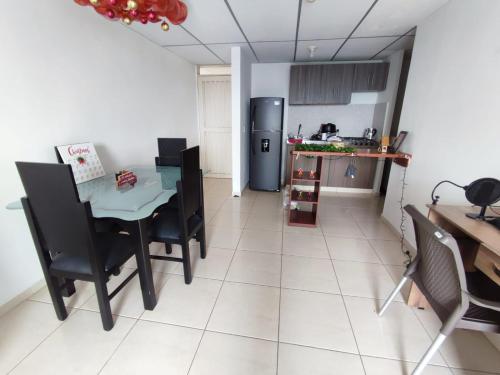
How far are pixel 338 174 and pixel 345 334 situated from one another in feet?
9.93

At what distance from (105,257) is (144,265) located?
0.77ft

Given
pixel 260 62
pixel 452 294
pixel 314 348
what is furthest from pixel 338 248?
pixel 260 62

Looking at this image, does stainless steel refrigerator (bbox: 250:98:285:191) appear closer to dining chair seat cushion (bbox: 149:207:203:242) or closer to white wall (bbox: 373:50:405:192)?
white wall (bbox: 373:50:405:192)

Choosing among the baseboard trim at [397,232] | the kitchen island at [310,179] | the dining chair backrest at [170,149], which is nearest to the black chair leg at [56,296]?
the dining chair backrest at [170,149]

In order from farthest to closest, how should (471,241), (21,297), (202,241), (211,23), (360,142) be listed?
1. (360,142)
2. (211,23)
3. (202,241)
4. (21,297)
5. (471,241)

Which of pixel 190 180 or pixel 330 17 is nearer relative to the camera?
pixel 190 180

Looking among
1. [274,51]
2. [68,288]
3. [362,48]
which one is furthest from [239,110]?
[68,288]

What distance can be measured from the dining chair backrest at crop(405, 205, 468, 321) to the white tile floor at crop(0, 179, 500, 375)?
18.5 inches

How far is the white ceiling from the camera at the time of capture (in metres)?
2.02

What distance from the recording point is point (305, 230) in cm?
274

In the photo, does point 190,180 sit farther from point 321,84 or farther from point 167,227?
point 321,84

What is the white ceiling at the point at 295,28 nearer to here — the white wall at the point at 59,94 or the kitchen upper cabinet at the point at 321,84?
the kitchen upper cabinet at the point at 321,84

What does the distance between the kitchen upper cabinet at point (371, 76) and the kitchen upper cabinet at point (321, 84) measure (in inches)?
4.1

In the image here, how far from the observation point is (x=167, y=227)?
1734 millimetres
